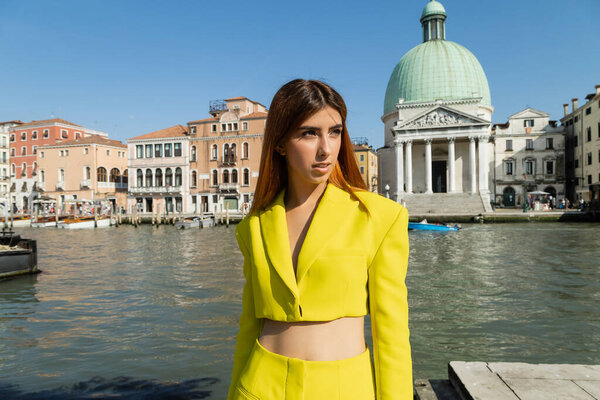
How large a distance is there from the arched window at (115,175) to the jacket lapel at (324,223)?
5699cm

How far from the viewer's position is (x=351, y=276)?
144 centimetres

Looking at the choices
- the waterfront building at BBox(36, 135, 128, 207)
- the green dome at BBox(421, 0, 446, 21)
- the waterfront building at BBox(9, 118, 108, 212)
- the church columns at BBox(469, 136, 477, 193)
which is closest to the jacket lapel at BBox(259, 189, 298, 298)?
the church columns at BBox(469, 136, 477, 193)

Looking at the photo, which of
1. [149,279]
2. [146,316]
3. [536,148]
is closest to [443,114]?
[536,148]

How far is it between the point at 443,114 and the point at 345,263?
43591 mm

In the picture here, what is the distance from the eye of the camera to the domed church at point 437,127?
41219mm

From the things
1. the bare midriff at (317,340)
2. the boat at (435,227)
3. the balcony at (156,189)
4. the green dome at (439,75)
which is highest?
the green dome at (439,75)

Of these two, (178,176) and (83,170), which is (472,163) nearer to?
(178,176)

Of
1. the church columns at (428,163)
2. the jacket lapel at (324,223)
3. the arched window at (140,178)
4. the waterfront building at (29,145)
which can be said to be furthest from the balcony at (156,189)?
the jacket lapel at (324,223)

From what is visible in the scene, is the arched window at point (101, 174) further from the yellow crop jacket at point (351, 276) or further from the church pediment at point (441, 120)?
the yellow crop jacket at point (351, 276)

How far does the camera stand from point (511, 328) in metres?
7.05

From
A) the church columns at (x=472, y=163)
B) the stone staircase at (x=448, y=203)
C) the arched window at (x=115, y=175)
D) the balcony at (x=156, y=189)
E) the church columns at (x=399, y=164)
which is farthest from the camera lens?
the arched window at (x=115, y=175)

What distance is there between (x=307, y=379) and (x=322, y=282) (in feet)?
0.98

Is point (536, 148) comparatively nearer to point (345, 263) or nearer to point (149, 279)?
point (149, 279)

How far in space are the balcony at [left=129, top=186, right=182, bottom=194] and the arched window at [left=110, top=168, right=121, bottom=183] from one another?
4839mm
